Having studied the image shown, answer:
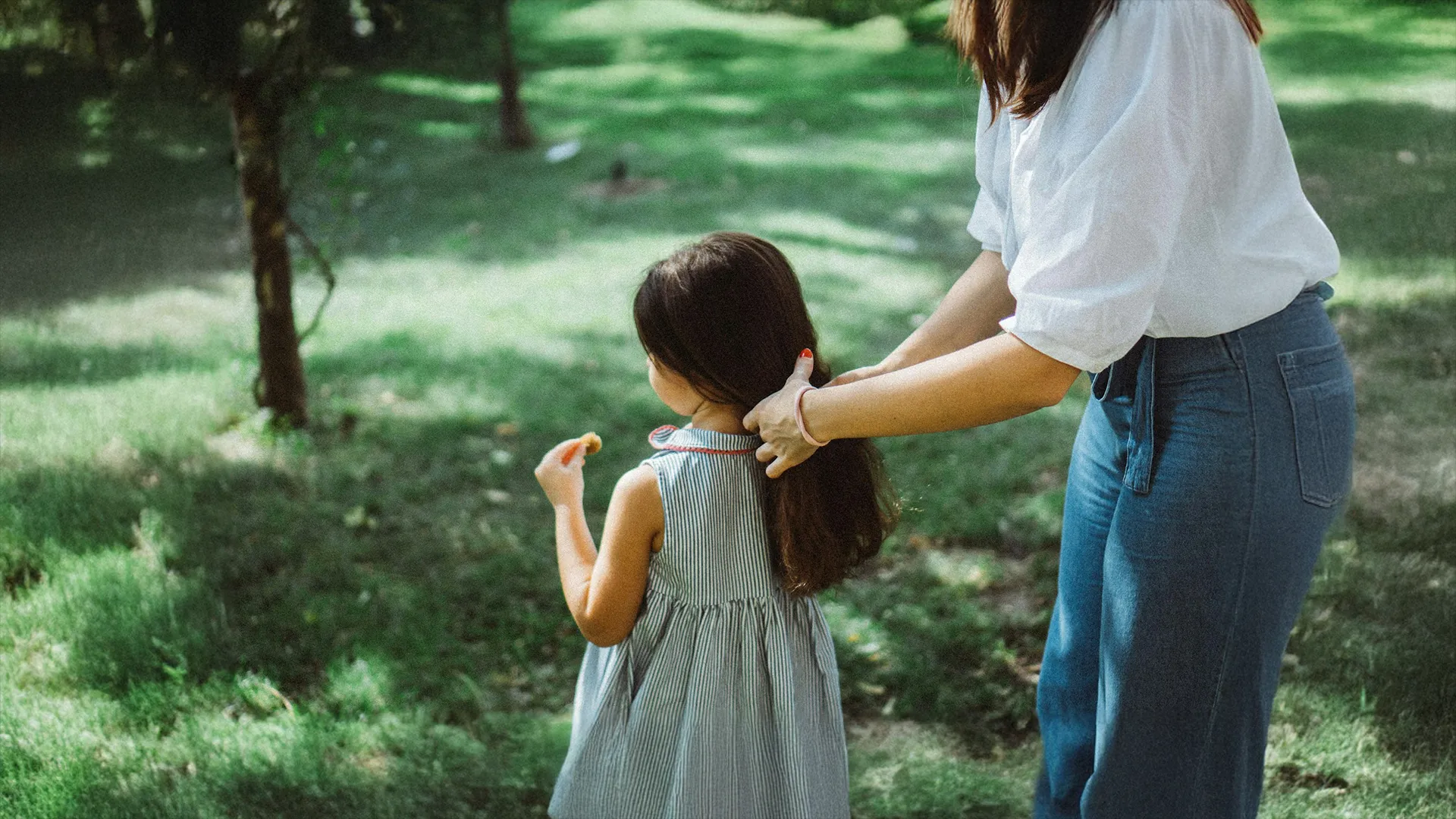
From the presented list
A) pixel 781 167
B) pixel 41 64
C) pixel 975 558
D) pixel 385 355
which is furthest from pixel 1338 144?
pixel 41 64

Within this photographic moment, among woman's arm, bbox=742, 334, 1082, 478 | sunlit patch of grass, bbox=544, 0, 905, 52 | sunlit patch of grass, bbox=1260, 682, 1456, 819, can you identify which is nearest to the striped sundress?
woman's arm, bbox=742, 334, 1082, 478

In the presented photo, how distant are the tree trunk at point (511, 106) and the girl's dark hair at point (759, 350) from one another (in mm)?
8097

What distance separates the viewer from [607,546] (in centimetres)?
192

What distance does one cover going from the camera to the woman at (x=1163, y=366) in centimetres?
140

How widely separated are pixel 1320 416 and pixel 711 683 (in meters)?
0.97

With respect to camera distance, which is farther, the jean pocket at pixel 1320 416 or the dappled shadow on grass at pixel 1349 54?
the dappled shadow on grass at pixel 1349 54

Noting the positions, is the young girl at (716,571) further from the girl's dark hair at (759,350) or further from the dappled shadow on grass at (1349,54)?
the dappled shadow on grass at (1349,54)

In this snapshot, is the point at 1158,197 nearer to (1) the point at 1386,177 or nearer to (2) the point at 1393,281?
(2) the point at 1393,281

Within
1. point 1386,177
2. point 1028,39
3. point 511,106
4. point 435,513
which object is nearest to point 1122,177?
point 1028,39

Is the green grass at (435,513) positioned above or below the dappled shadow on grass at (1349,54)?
below

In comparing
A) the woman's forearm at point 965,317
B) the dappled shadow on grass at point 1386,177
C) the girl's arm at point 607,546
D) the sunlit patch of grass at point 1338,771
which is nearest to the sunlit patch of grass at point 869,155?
Answer: the dappled shadow on grass at point 1386,177

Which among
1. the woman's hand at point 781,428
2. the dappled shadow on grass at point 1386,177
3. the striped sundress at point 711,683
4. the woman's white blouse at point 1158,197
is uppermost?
the woman's white blouse at point 1158,197

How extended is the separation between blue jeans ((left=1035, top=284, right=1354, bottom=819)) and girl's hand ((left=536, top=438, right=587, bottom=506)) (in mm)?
826

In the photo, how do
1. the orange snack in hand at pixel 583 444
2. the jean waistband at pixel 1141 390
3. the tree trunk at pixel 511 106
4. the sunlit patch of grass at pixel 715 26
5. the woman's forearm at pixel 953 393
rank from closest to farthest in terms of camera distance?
the woman's forearm at pixel 953 393 → the jean waistband at pixel 1141 390 → the orange snack in hand at pixel 583 444 → the tree trunk at pixel 511 106 → the sunlit patch of grass at pixel 715 26
